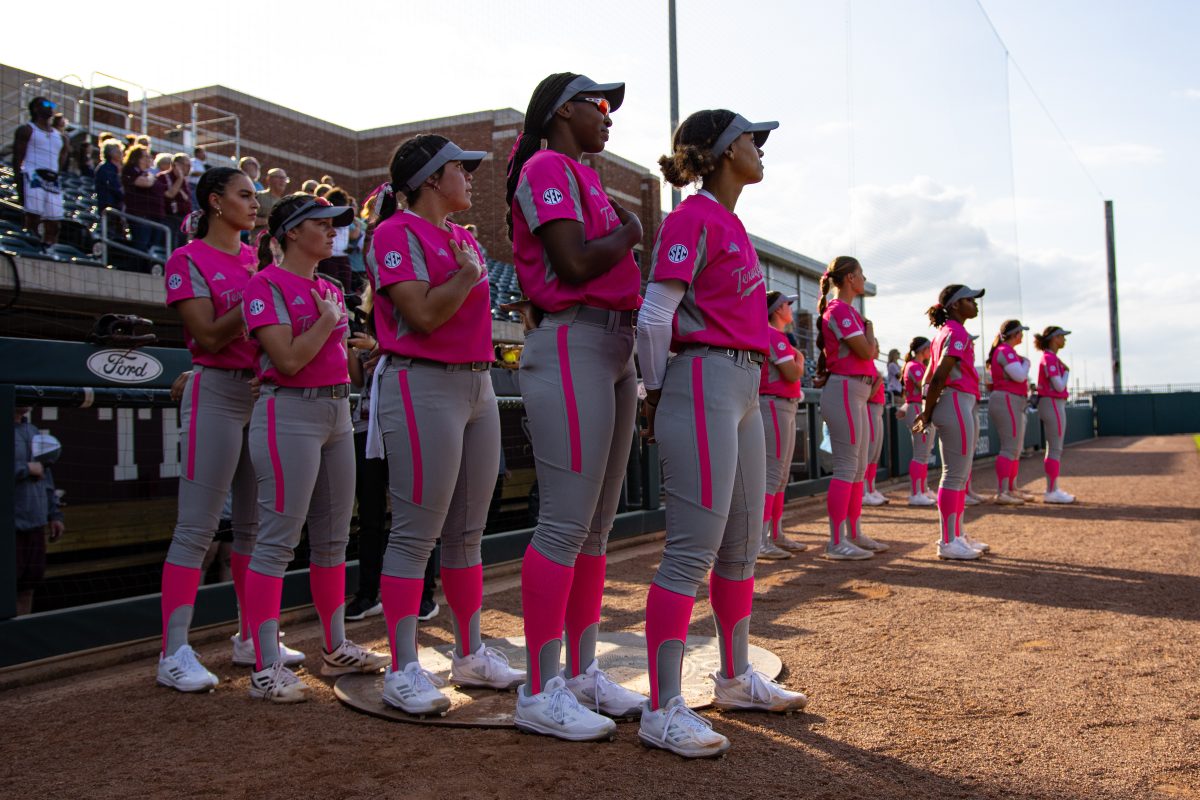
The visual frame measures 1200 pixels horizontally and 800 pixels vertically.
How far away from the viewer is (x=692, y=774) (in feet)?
8.35

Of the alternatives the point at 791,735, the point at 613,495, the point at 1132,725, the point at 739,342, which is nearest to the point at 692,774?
the point at 791,735

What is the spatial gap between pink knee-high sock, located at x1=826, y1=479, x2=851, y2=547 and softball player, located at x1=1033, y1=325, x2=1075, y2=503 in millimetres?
4736

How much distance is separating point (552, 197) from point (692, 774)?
5.59 feet

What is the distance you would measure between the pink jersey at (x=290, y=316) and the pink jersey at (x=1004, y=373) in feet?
25.4

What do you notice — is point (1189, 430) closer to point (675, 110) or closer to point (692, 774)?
point (675, 110)

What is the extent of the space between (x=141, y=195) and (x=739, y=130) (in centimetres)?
932

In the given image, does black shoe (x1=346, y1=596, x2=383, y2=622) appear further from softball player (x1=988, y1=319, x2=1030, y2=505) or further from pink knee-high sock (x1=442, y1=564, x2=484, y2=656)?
softball player (x1=988, y1=319, x2=1030, y2=505)

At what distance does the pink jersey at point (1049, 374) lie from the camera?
33.7 feet

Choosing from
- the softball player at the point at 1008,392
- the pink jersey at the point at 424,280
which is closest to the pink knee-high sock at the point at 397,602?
the pink jersey at the point at 424,280

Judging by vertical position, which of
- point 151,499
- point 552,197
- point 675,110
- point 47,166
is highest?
point 675,110

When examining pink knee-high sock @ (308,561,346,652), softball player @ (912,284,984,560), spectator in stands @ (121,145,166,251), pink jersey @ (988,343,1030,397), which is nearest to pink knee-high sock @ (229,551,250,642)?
pink knee-high sock @ (308,561,346,652)

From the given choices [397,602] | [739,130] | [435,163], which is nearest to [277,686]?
[397,602]

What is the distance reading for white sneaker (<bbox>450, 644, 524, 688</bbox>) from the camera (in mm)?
3535

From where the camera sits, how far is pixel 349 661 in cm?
384
